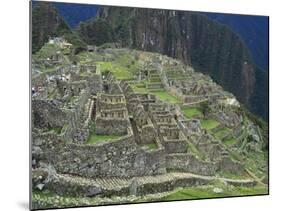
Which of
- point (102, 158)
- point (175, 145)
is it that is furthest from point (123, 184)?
point (175, 145)

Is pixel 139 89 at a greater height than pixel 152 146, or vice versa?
pixel 139 89

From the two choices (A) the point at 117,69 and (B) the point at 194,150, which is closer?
(A) the point at 117,69

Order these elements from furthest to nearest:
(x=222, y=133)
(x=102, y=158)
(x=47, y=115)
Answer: (x=222, y=133) < (x=102, y=158) < (x=47, y=115)

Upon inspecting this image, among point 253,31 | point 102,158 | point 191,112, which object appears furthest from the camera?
point 253,31

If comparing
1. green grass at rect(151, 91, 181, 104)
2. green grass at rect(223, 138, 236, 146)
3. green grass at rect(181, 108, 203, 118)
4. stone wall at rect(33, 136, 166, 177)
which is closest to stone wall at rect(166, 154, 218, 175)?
stone wall at rect(33, 136, 166, 177)

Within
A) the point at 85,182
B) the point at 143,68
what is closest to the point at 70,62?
the point at 143,68

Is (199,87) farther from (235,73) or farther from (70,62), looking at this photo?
(70,62)

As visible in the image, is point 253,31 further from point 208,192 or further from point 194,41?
point 208,192

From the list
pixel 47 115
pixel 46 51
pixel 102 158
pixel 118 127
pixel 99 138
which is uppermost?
pixel 46 51

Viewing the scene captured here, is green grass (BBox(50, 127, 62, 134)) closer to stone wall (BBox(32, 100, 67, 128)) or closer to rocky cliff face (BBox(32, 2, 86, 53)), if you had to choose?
stone wall (BBox(32, 100, 67, 128))
